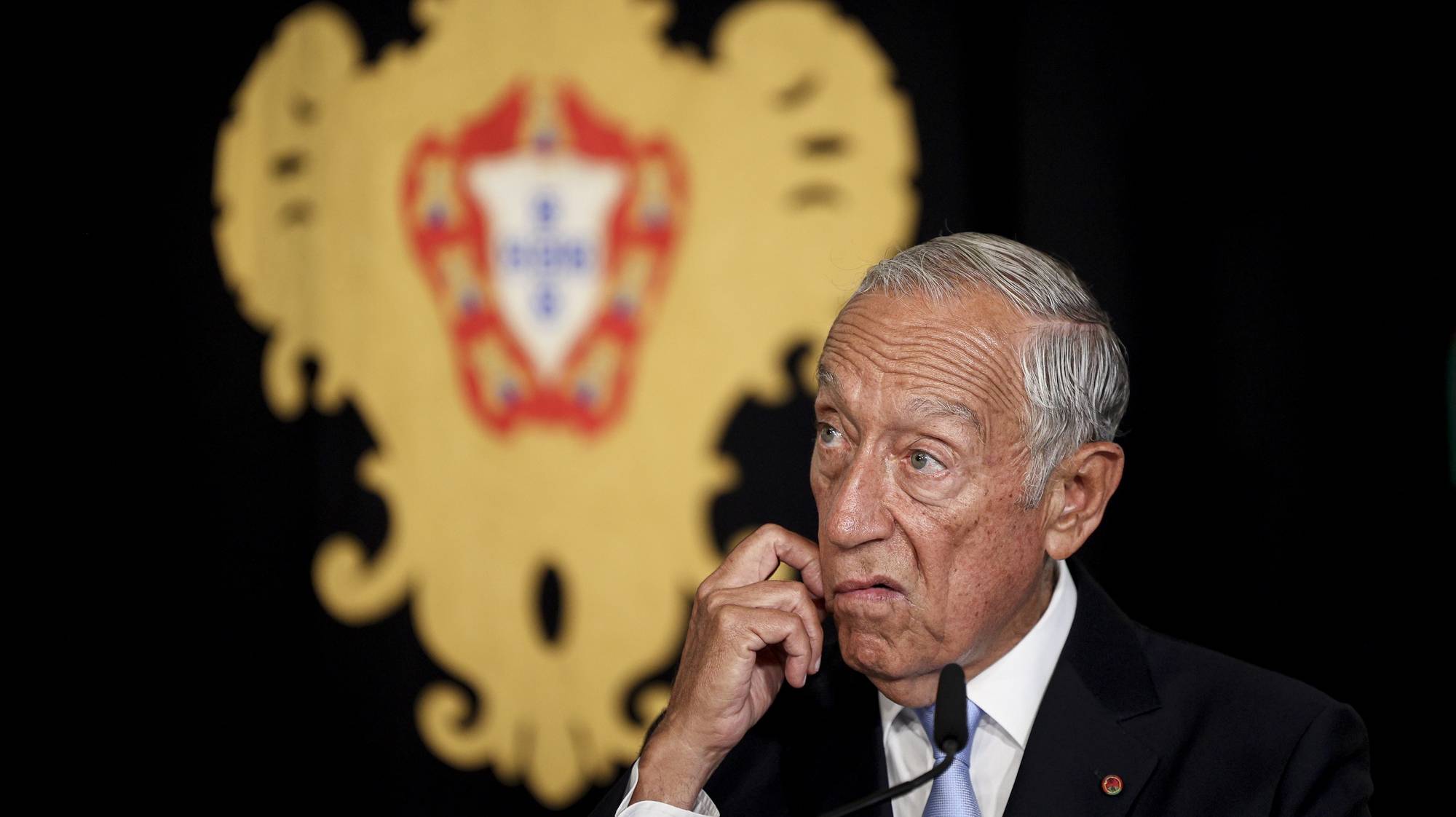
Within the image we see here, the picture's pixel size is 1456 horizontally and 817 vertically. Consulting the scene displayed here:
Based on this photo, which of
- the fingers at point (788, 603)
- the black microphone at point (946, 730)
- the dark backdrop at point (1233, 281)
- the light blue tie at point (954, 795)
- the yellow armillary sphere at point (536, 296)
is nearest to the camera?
the black microphone at point (946, 730)

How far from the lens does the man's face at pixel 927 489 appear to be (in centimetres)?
151

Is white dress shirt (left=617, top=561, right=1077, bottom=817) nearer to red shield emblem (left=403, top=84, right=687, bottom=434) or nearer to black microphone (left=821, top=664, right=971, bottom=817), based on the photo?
black microphone (left=821, top=664, right=971, bottom=817)

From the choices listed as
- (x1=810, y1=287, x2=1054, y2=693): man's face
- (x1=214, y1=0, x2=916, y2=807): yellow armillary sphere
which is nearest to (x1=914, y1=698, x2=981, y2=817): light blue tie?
(x1=810, y1=287, x2=1054, y2=693): man's face

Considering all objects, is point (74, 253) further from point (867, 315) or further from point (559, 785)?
point (867, 315)

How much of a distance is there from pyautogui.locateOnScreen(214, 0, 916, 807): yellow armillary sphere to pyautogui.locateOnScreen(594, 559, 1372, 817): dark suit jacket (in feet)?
2.57

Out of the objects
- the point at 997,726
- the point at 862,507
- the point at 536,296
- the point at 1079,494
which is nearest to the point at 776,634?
the point at 862,507

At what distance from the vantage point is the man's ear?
1595 mm

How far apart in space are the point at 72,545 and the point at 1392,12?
2.59 m

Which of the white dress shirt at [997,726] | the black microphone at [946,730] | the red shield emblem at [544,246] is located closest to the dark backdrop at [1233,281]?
the red shield emblem at [544,246]

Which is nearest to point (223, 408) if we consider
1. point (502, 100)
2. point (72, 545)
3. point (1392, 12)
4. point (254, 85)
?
point (72, 545)

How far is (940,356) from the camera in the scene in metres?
1.51

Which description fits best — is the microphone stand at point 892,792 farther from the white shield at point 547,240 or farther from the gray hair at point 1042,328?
→ the white shield at point 547,240

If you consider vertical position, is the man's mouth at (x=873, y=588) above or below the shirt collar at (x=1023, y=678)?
above

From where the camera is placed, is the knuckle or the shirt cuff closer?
the shirt cuff
